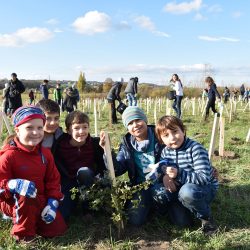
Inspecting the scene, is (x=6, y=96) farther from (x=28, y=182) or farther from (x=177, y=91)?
(x=28, y=182)

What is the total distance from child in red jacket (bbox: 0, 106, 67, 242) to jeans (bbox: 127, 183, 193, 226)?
0.70m

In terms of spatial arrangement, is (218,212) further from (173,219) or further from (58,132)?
(58,132)

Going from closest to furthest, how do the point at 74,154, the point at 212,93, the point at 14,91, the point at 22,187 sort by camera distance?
the point at 22,187, the point at 74,154, the point at 14,91, the point at 212,93

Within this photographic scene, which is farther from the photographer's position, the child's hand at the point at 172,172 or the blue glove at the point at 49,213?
the child's hand at the point at 172,172

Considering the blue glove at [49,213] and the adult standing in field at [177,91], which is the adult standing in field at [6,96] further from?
the blue glove at [49,213]

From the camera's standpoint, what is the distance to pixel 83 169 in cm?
340

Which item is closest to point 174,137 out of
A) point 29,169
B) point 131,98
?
point 29,169

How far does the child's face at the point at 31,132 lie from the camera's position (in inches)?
119

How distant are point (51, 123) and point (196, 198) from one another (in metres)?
1.68

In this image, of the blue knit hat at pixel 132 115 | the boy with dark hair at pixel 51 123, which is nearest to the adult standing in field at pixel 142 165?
the blue knit hat at pixel 132 115

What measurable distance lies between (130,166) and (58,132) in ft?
2.91

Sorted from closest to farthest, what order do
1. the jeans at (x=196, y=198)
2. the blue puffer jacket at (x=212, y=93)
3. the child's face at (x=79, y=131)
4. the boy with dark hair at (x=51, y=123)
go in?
the jeans at (x=196, y=198) < the child's face at (x=79, y=131) < the boy with dark hair at (x=51, y=123) < the blue puffer jacket at (x=212, y=93)

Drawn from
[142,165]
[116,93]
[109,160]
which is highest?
[116,93]

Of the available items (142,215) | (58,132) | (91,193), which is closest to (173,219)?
(142,215)
